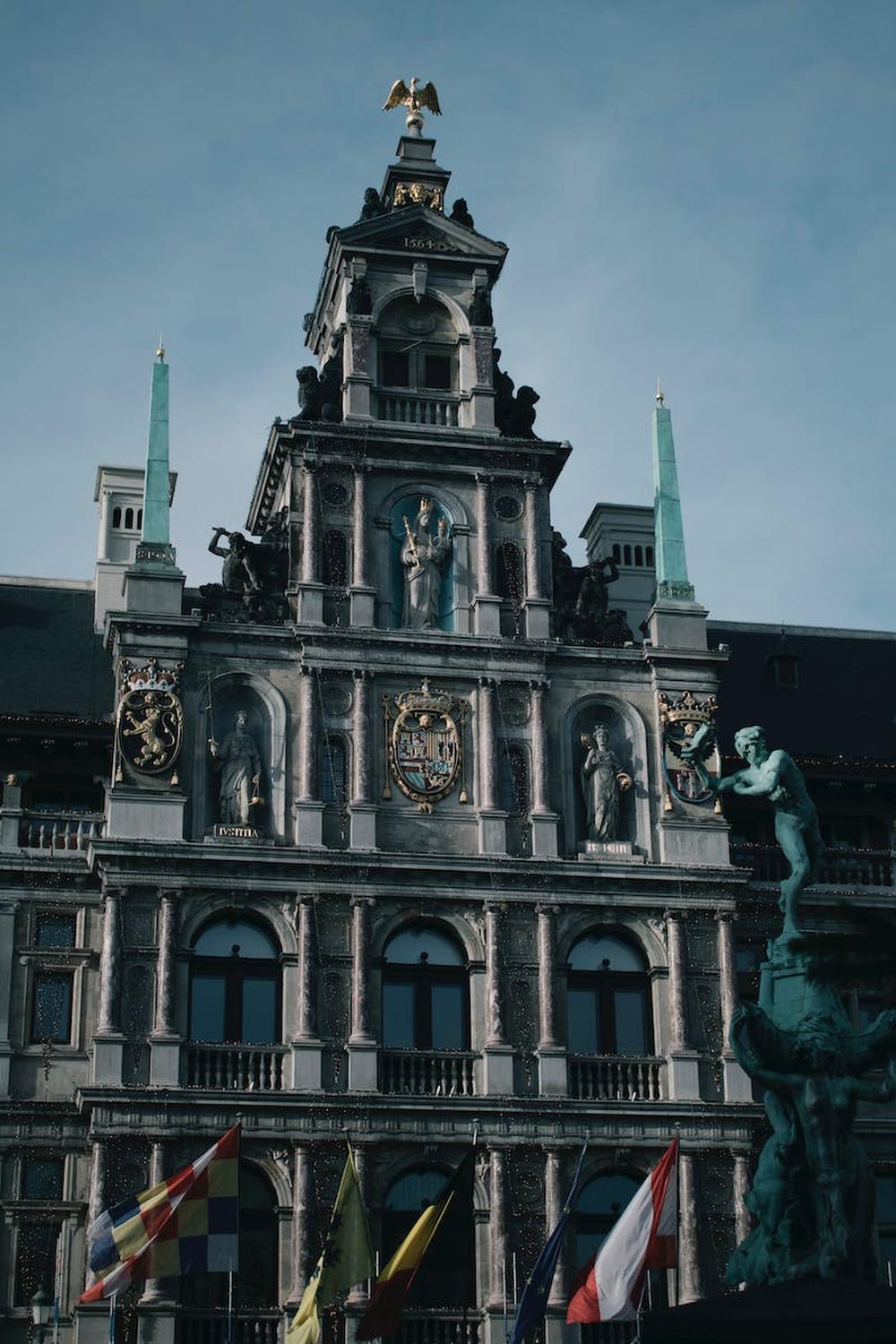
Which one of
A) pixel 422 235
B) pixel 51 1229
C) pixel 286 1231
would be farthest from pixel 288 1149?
pixel 422 235

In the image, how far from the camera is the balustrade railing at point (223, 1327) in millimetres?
40750

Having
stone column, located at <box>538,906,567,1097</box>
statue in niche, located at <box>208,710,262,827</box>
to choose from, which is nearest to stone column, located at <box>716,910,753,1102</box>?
stone column, located at <box>538,906,567,1097</box>

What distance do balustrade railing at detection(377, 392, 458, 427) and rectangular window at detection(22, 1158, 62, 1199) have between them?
17868 millimetres

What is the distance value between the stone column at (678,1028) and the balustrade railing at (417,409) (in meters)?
12.4

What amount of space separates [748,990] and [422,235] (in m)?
19.0

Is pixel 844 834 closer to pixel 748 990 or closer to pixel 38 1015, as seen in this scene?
pixel 748 990

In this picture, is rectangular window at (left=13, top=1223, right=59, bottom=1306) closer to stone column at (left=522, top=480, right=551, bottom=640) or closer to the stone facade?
the stone facade

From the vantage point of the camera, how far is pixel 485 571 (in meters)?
48.1

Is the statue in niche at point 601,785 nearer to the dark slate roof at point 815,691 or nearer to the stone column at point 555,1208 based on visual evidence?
the dark slate roof at point 815,691

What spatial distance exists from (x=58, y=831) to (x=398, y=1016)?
8358 millimetres

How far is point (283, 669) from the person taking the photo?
153ft

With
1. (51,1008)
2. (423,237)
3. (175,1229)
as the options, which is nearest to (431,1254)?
(175,1229)

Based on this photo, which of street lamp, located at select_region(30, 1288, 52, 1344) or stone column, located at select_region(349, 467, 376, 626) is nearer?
street lamp, located at select_region(30, 1288, 52, 1344)

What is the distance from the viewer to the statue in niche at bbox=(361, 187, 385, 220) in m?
51.4
